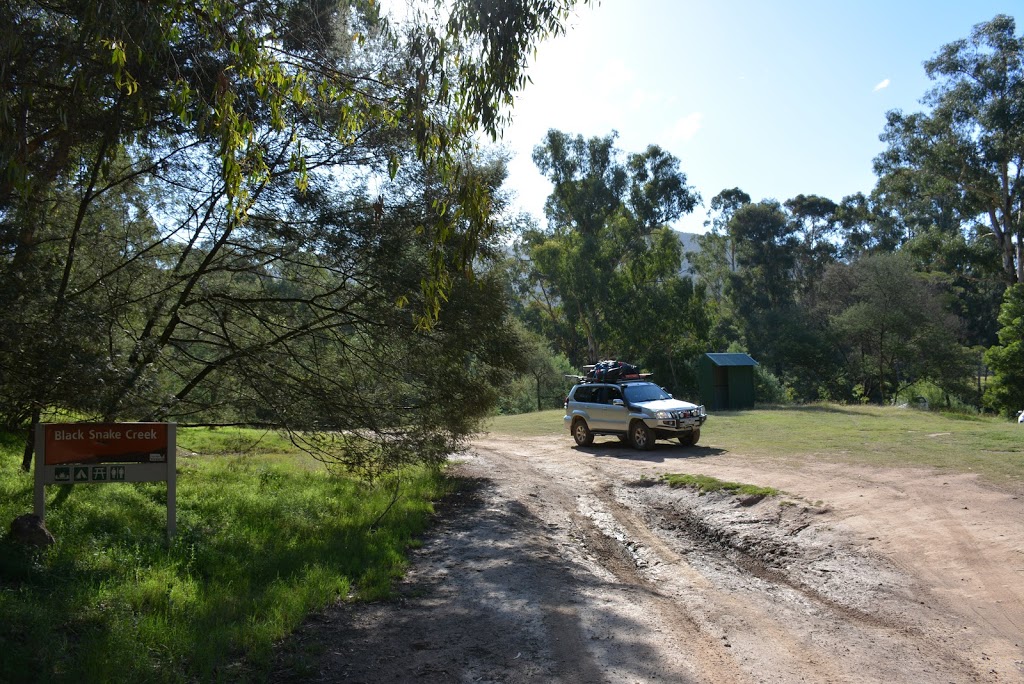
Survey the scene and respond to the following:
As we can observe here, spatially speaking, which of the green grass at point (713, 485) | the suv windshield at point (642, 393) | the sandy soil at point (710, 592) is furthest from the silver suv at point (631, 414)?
the sandy soil at point (710, 592)

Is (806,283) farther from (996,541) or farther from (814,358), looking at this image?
(996,541)

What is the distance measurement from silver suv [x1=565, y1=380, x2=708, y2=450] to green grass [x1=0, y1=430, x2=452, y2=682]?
7.85m

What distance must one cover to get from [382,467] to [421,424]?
0.94 m

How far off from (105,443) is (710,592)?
6.68m

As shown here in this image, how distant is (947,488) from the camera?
12.0 m

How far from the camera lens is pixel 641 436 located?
20.6m

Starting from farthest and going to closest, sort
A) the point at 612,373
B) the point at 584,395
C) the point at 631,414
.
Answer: the point at 612,373
the point at 584,395
the point at 631,414

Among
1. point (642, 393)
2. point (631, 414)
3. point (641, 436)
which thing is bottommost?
point (641, 436)

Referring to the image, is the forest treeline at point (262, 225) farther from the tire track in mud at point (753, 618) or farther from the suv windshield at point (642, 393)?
the suv windshield at point (642, 393)

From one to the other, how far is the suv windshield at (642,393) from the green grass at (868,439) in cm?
133

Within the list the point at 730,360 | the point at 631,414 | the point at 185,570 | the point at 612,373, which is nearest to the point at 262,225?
the point at 185,570

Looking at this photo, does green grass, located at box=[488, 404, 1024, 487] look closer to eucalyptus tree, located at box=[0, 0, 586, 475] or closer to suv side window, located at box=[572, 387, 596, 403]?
suv side window, located at box=[572, 387, 596, 403]

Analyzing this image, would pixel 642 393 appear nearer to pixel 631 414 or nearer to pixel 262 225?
pixel 631 414

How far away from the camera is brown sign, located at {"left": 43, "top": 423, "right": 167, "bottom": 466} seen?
27.5ft
